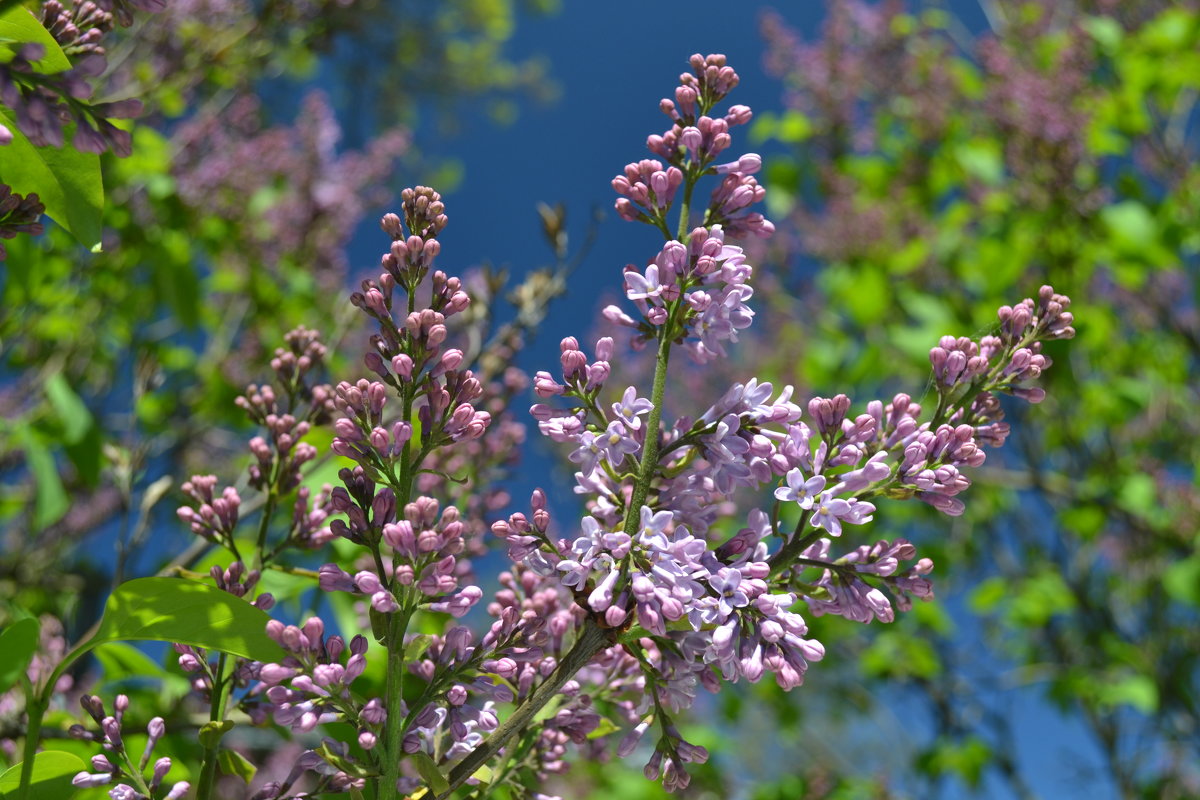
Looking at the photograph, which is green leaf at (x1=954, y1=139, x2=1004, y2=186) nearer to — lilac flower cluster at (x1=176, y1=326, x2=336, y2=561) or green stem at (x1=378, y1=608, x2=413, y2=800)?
lilac flower cluster at (x1=176, y1=326, x2=336, y2=561)

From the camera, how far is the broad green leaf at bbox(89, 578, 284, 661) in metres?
0.70

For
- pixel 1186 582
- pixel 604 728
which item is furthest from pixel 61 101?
pixel 1186 582

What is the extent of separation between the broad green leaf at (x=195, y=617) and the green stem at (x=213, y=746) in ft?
0.38

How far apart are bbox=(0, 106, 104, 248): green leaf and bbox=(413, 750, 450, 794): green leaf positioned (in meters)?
0.58

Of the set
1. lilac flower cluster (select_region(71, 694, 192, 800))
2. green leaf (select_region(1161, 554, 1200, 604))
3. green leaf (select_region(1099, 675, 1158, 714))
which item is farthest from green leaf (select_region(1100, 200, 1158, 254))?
lilac flower cluster (select_region(71, 694, 192, 800))

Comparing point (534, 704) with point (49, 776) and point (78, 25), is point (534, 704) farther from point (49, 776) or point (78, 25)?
point (78, 25)

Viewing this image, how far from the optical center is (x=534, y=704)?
2.19 ft

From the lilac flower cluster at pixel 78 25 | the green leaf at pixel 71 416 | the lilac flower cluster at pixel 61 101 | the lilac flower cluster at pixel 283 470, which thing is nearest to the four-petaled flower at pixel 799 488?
the lilac flower cluster at pixel 283 470

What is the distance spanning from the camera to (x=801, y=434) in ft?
2.50

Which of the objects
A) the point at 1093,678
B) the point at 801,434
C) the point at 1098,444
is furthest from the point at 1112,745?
the point at 801,434

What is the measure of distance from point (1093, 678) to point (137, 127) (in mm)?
4329

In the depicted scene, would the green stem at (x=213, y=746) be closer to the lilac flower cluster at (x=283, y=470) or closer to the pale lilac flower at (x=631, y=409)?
the lilac flower cluster at (x=283, y=470)

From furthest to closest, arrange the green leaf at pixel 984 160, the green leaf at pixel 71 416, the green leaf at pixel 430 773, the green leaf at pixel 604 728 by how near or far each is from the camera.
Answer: the green leaf at pixel 984 160 → the green leaf at pixel 71 416 → the green leaf at pixel 604 728 → the green leaf at pixel 430 773

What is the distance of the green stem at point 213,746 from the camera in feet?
2.48
